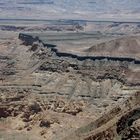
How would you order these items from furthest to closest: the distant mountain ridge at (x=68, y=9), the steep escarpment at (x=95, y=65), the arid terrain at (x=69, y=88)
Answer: the distant mountain ridge at (x=68, y=9)
the steep escarpment at (x=95, y=65)
the arid terrain at (x=69, y=88)

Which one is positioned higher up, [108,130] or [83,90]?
[108,130]

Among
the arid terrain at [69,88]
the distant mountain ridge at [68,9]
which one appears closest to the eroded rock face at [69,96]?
the arid terrain at [69,88]

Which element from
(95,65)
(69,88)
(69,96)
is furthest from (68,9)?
(69,96)

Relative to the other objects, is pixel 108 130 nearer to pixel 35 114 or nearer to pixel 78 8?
pixel 35 114

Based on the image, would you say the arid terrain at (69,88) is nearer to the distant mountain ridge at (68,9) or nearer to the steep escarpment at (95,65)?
the steep escarpment at (95,65)

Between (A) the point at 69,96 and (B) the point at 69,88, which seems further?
(B) the point at 69,88

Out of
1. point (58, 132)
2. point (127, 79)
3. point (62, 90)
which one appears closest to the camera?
point (58, 132)

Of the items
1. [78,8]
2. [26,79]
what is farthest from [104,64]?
[78,8]

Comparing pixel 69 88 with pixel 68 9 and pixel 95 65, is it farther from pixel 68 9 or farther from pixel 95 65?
pixel 68 9

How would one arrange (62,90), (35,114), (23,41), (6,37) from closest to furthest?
(35,114) < (62,90) < (23,41) < (6,37)
